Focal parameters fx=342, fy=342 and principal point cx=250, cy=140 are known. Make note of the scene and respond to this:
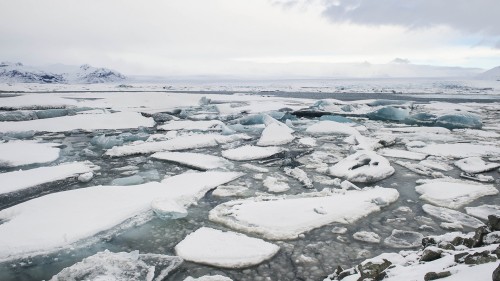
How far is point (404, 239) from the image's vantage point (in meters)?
2.82

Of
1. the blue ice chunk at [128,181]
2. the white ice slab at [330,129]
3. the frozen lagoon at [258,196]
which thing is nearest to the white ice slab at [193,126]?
the frozen lagoon at [258,196]

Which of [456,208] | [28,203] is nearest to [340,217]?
[456,208]

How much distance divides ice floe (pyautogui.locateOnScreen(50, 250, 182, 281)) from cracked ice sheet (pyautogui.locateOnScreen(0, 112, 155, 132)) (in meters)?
6.70

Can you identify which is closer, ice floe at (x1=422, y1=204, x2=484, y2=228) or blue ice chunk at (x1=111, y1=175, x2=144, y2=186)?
ice floe at (x1=422, y1=204, x2=484, y2=228)

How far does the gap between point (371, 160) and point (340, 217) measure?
6.64 ft

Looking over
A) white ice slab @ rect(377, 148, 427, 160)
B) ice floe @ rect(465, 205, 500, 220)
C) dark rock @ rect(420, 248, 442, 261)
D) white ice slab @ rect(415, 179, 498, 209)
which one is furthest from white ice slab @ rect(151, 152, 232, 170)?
dark rock @ rect(420, 248, 442, 261)

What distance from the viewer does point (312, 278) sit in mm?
2277

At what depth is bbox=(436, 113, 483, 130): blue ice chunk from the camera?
361 inches

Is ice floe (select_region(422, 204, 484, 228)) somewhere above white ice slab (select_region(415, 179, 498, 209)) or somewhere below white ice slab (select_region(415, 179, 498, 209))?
below

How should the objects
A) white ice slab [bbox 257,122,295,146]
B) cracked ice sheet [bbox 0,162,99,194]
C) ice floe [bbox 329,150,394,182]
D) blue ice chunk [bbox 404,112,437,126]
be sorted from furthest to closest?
blue ice chunk [bbox 404,112,437,126], white ice slab [bbox 257,122,295,146], ice floe [bbox 329,150,394,182], cracked ice sheet [bbox 0,162,99,194]

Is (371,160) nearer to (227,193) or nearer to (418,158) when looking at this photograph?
(418,158)

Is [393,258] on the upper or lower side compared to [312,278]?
upper

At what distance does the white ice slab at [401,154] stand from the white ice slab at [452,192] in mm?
1416

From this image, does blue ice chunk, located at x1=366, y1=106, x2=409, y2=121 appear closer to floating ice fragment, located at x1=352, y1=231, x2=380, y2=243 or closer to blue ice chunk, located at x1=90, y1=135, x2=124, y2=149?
blue ice chunk, located at x1=90, y1=135, x2=124, y2=149
